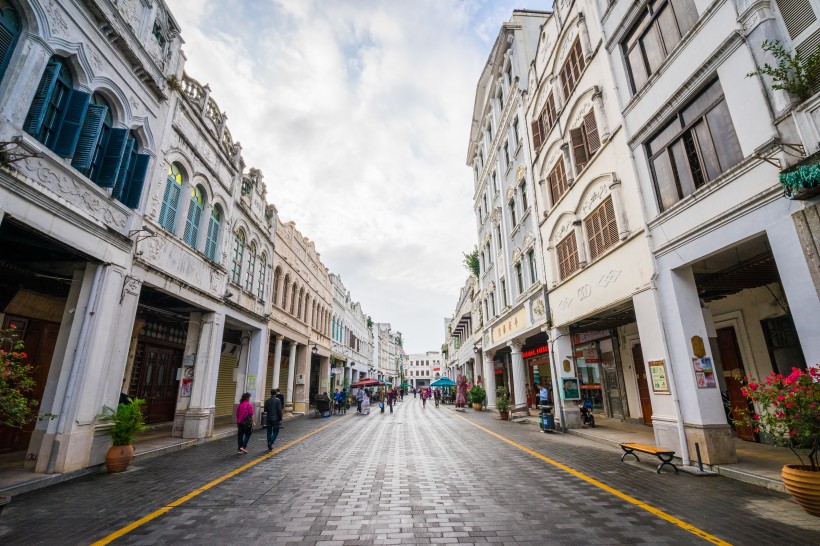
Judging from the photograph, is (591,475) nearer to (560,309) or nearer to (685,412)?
(685,412)

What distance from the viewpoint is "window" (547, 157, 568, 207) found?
14.5 metres

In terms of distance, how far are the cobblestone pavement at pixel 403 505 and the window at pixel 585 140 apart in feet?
30.4

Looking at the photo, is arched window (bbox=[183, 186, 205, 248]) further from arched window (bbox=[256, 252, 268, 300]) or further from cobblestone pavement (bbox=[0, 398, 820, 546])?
cobblestone pavement (bbox=[0, 398, 820, 546])

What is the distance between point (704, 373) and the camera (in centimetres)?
785

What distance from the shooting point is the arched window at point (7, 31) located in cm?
636

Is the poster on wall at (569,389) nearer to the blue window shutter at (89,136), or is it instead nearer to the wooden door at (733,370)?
the wooden door at (733,370)

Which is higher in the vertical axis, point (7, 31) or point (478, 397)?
point (7, 31)

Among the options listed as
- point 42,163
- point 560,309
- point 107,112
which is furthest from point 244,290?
point 560,309

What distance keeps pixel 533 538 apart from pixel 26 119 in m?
10.5

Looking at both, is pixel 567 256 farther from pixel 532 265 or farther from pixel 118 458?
pixel 118 458

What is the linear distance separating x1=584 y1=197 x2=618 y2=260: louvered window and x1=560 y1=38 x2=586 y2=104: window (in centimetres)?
484

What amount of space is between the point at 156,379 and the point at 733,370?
20405 millimetres

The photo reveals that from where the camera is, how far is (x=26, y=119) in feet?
22.3

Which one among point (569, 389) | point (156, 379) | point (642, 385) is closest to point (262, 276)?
point (156, 379)
